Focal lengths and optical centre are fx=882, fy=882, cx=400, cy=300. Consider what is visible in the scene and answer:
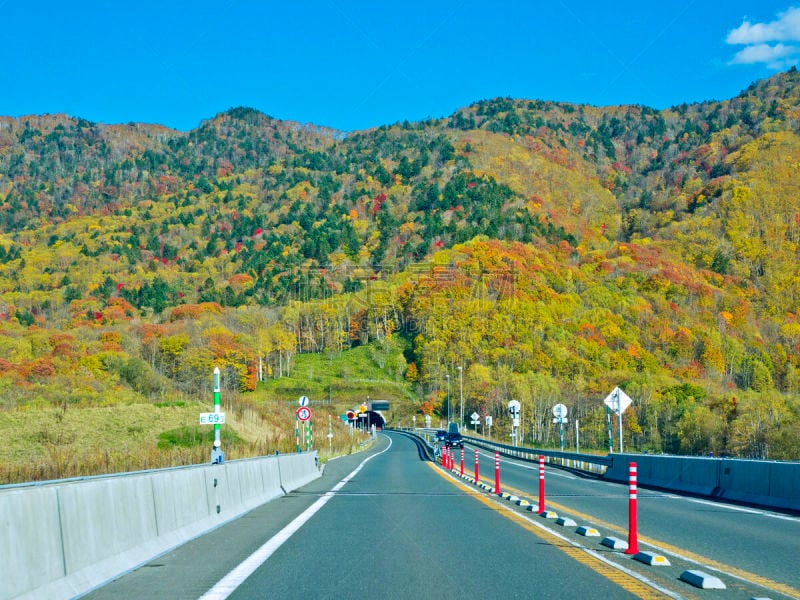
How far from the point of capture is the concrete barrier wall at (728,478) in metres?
17.6

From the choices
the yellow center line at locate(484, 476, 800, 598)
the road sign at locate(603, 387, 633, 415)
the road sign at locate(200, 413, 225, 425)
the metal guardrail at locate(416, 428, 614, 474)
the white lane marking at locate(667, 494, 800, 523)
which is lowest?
the metal guardrail at locate(416, 428, 614, 474)

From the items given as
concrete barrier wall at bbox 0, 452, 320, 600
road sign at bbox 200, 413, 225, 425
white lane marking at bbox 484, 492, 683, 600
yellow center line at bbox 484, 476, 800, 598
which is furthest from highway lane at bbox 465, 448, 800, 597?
road sign at bbox 200, 413, 225, 425

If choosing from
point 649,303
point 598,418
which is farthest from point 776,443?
point 649,303

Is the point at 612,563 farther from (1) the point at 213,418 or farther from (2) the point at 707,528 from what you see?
(1) the point at 213,418

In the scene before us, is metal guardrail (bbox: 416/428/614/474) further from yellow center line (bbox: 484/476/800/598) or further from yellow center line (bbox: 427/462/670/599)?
yellow center line (bbox: 427/462/670/599)

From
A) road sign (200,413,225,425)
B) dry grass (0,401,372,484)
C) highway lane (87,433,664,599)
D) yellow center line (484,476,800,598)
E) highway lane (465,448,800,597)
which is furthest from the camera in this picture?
dry grass (0,401,372,484)

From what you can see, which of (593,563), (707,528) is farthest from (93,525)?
(707,528)

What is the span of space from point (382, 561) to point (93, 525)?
131 inches

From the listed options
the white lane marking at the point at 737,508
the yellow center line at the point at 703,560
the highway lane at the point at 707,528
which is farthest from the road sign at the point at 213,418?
the white lane marking at the point at 737,508

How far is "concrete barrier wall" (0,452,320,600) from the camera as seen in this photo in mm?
6500

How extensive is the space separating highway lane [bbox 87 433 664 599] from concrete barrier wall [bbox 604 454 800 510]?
5.93 meters

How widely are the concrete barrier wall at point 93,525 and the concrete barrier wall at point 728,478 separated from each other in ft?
36.2

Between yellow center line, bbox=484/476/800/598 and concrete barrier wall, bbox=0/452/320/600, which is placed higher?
concrete barrier wall, bbox=0/452/320/600

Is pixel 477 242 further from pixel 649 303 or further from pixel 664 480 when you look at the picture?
pixel 664 480
